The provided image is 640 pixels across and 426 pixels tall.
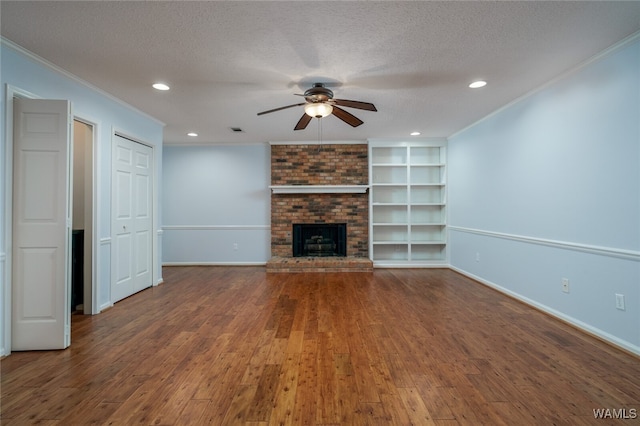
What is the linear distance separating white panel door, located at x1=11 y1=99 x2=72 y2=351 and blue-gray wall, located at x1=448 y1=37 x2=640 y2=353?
4.48 meters

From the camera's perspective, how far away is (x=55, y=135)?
239 centimetres

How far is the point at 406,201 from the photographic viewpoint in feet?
19.0

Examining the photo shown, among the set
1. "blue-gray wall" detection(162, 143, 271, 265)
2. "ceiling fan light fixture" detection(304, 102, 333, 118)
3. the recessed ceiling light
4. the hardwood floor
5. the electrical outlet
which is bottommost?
the hardwood floor

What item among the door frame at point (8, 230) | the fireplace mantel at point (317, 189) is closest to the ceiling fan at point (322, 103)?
the door frame at point (8, 230)

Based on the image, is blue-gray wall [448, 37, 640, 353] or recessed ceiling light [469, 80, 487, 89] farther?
recessed ceiling light [469, 80, 487, 89]

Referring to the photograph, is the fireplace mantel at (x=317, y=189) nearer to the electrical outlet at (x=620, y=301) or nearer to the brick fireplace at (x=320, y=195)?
the brick fireplace at (x=320, y=195)

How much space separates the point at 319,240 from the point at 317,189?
3.51 ft

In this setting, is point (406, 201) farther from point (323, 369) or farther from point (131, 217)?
point (131, 217)

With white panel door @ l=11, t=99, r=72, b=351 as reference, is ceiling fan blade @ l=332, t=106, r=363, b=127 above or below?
above

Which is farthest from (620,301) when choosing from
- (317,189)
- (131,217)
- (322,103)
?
(131,217)

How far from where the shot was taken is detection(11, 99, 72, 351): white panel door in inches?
92.5

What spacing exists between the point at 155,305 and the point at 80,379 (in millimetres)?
1574

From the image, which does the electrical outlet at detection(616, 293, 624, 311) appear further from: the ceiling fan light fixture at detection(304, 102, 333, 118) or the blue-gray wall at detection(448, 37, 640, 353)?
the ceiling fan light fixture at detection(304, 102, 333, 118)

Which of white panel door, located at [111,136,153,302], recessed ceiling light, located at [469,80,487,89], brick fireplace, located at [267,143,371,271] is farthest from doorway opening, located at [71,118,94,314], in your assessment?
recessed ceiling light, located at [469,80,487,89]
